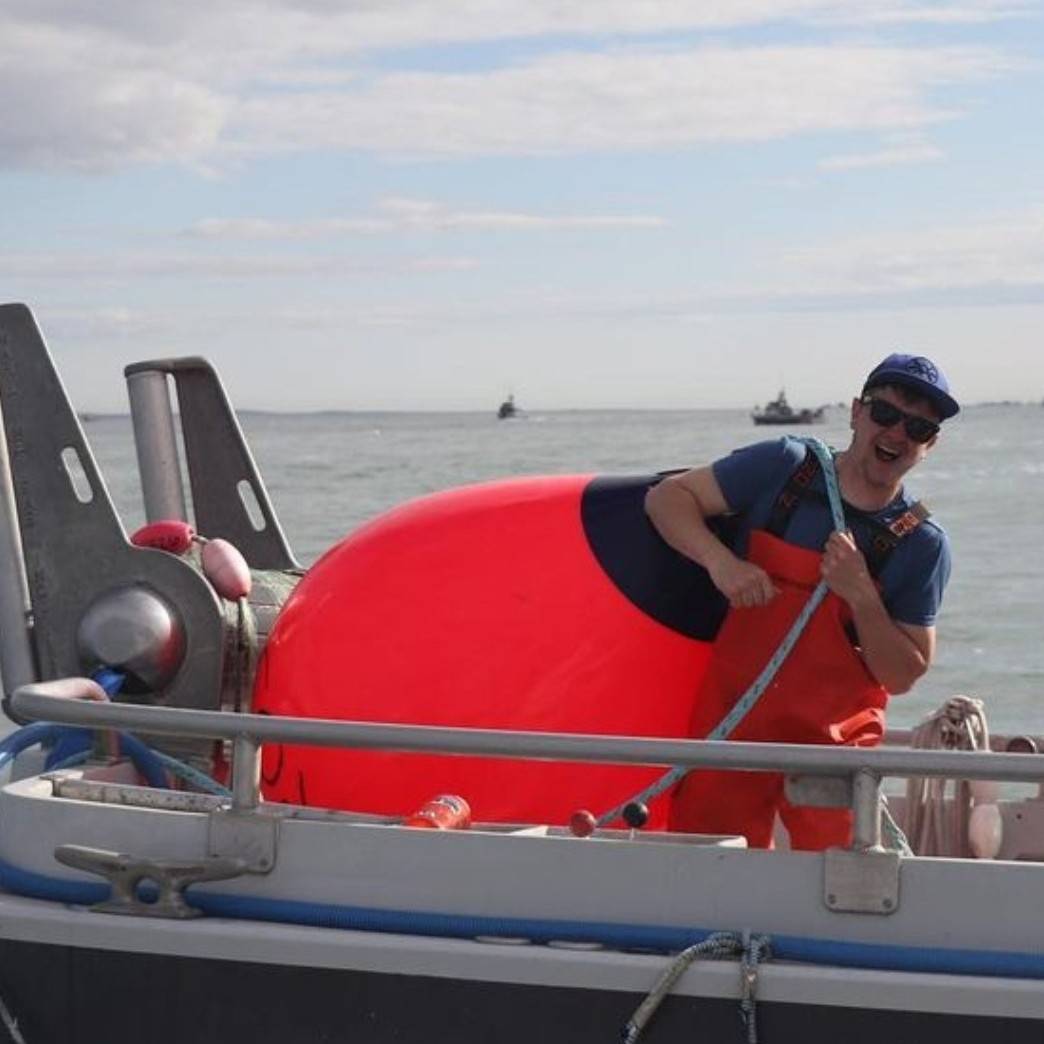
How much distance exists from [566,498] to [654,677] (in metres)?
0.45

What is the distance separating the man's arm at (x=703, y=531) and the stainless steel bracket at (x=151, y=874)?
113 cm

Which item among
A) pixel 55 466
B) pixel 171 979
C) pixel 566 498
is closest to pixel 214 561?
pixel 55 466

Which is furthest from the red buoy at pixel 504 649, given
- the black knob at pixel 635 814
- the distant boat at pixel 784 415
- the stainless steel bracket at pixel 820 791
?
the distant boat at pixel 784 415

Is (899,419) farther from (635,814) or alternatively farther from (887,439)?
(635,814)

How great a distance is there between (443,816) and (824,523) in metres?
1.00

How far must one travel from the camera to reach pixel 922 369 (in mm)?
5129

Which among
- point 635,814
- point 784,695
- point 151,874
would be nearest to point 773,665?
point 784,695

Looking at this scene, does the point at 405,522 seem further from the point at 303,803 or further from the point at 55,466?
the point at 55,466

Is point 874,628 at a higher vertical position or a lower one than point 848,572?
lower

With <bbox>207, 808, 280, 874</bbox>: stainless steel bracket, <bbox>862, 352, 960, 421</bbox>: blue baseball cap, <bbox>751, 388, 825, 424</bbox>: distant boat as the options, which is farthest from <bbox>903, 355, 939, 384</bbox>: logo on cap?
<bbox>751, 388, 825, 424</bbox>: distant boat

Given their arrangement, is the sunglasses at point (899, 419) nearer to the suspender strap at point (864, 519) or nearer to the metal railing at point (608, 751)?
the suspender strap at point (864, 519)

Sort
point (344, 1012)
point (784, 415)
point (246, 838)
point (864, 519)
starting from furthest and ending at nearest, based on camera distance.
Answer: point (784, 415) → point (864, 519) → point (246, 838) → point (344, 1012)

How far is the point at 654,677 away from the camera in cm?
538

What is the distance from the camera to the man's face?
201 inches
